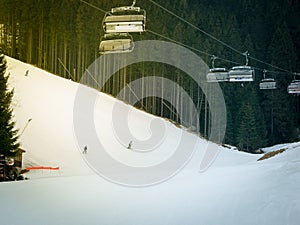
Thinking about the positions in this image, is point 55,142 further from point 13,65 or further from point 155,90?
point 155,90

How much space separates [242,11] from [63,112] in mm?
31153

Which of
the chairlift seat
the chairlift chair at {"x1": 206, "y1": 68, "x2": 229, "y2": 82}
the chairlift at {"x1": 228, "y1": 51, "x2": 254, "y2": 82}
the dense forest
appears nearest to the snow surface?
the chairlift seat

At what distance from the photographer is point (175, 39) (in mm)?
36812

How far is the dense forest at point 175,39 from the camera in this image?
1432 inches

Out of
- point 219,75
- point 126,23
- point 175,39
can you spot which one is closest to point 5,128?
point 126,23

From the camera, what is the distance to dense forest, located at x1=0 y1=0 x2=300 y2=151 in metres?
36.4

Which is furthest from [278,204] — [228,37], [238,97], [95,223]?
[228,37]

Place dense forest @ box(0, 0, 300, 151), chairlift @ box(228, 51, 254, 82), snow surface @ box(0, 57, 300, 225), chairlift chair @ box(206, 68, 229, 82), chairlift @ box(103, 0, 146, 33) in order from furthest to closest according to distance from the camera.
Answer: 1. dense forest @ box(0, 0, 300, 151)
2. chairlift chair @ box(206, 68, 229, 82)
3. chairlift @ box(228, 51, 254, 82)
4. chairlift @ box(103, 0, 146, 33)
5. snow surface @ box(0, 57, 300, 225)

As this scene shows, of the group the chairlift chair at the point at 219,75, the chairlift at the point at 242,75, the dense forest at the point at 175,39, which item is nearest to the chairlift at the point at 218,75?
the chairlift chair at the point at 219,75

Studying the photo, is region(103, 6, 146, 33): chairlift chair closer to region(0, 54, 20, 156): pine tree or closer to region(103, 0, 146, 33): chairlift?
region(103, 0, 146, 33): chairlift

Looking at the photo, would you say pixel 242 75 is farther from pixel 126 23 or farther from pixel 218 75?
pixel 126 23

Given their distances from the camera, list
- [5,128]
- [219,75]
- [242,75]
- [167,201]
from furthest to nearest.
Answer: [219,75], [242,75], [5,128], [167,201]

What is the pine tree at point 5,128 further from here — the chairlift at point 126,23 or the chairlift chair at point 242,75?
the chairlift chair at point 242,75

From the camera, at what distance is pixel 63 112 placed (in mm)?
25297
